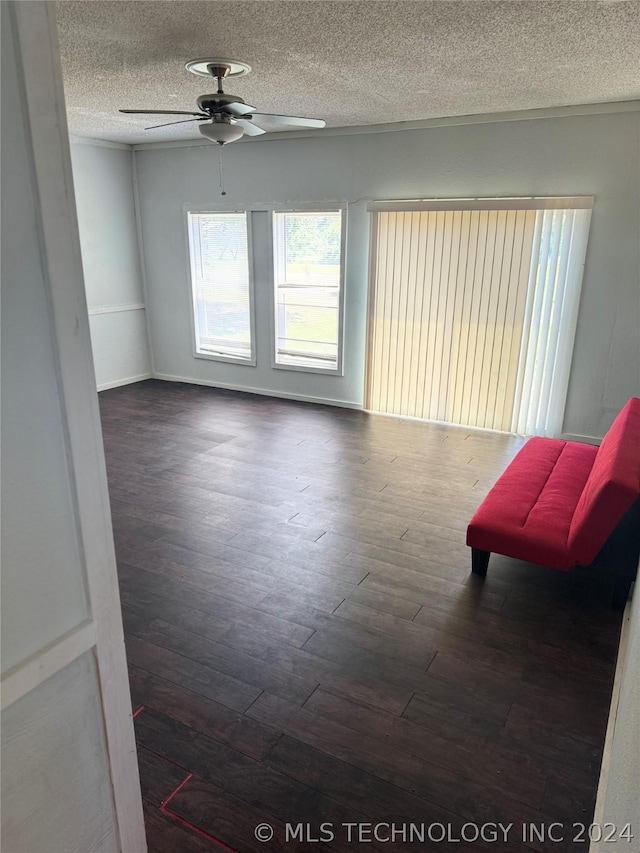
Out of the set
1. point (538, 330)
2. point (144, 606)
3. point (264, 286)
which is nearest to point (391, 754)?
point (144, 606)

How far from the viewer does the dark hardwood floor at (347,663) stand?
1869 mm

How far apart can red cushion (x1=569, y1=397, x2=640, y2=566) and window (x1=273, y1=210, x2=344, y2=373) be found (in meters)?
3.54

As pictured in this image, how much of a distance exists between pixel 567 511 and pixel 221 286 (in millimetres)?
4840

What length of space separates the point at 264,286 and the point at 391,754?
16.7 feet

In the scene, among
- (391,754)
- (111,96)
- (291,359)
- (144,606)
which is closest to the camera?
(391,754)

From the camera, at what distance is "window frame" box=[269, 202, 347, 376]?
566cm

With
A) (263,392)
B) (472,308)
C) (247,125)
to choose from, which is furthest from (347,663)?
(263,392)

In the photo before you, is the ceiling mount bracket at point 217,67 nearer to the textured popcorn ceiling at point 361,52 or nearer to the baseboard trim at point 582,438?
the textured popcorn ceiling at point 361,52

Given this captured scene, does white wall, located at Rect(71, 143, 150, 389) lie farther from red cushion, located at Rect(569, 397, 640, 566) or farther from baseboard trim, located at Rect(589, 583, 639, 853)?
baseboard trim, located at Rect(589, 583, 639, 853)

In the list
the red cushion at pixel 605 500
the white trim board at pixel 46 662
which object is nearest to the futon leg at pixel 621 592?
the red cushion at pixel 605 500

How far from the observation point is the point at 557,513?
3.00 metres

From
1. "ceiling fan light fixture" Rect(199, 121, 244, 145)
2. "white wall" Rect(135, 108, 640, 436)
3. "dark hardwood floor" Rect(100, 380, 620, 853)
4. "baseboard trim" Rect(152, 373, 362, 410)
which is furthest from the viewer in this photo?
"baseboard trim" Rect(152, 373, 362, 410)

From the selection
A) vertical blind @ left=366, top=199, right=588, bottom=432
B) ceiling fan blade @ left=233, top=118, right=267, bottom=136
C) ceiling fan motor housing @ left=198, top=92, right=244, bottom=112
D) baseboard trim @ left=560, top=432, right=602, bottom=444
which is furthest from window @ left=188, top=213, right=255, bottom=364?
baseboard trim @ left=560, top=432, right=602, bottom=444

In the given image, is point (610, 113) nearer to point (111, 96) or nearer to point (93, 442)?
point (111, 96)
